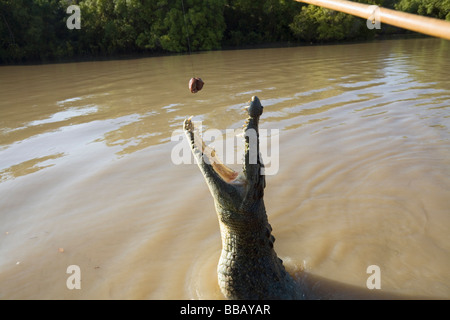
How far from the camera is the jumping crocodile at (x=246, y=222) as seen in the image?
2.02 meters

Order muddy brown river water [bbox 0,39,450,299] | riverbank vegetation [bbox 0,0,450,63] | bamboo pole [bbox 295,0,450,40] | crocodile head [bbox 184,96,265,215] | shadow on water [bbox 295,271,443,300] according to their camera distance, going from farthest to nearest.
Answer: riverbank vegetation [bbox 0,0,450,63] → muddy brown river water [bbox 0,39,450,299] → shadow on water [bbox 295,271,443,300] → crocodile head [bbox 184,96,265,215] → bamboo pole [bbox 295,0,450,40]

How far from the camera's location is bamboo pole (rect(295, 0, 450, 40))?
1.23 meters

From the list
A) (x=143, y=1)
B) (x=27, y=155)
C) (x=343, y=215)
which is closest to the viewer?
(x=343, y=215)

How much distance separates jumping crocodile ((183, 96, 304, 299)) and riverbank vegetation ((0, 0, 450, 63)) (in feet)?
70.3

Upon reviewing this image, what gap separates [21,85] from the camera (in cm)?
1157

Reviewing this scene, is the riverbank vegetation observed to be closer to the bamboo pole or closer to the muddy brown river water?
the muddy brown river water

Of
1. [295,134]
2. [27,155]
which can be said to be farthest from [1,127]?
[295,134]

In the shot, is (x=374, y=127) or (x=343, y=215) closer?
(x=343, y=215)

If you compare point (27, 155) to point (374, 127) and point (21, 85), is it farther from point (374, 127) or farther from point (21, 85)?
point (21, 85)

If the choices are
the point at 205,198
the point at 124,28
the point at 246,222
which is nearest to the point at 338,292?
the point at 246,222

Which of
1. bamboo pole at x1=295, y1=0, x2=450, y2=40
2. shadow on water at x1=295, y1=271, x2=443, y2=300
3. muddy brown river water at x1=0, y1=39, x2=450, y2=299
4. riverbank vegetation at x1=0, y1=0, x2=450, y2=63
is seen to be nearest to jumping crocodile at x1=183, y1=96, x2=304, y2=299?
shadow on water at x1=295, y1=271, x2=443, y2=300

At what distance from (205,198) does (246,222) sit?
1.65 m
